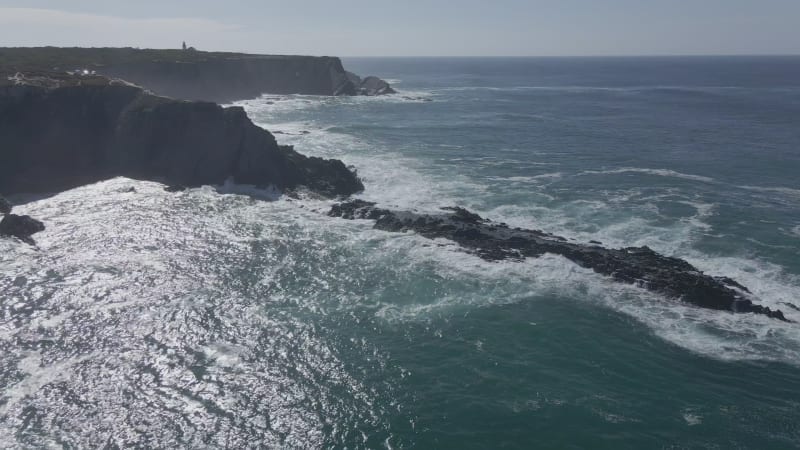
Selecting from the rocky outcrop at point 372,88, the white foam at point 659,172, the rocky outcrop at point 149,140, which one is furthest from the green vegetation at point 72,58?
the white foam at point 659,172

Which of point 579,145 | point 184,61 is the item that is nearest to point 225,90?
point 184,61

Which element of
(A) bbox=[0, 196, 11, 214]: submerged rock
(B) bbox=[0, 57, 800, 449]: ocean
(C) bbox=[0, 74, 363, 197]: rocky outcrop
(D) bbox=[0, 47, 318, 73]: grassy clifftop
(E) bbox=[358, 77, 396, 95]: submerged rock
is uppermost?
(D) bbox=[0, 47, 318, 73]: grassy clifftop

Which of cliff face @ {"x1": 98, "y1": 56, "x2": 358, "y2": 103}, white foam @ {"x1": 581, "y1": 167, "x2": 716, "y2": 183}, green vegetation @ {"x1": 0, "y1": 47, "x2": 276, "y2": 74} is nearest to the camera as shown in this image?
white foam @ {"x1": 581, "y1": 167, "x2": 716, "y2": 183}

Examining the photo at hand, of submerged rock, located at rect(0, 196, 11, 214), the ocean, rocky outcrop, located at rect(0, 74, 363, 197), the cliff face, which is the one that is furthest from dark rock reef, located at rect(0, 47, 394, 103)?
the ocean

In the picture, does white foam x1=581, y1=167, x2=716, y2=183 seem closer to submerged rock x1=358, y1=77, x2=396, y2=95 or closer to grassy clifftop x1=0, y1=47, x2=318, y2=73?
grassy clifftop x1=0, y1=47, x2=318, y2=73

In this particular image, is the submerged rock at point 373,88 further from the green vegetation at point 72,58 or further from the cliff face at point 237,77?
the green vegetation at point 72,58

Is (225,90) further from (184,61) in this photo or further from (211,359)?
(211,359)
